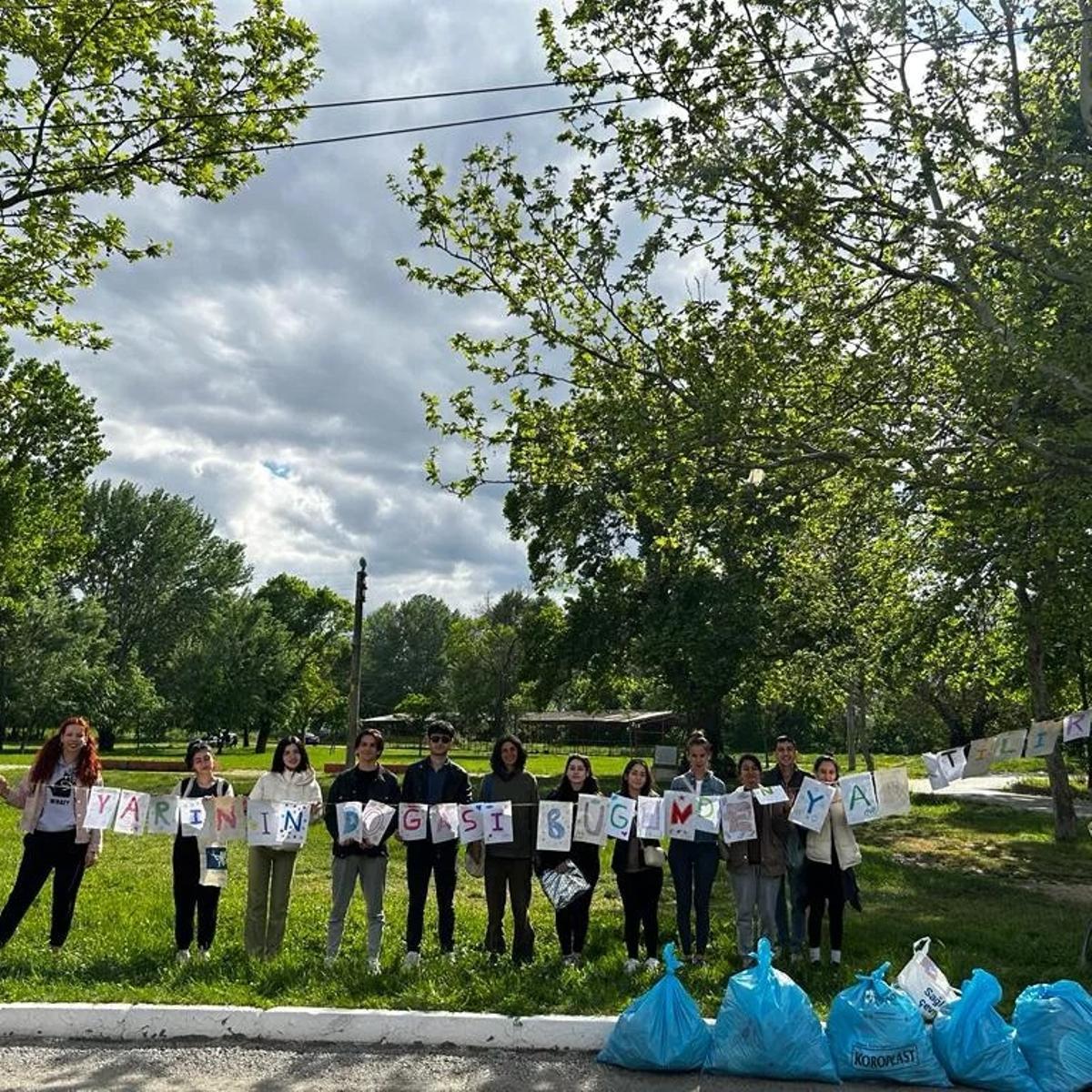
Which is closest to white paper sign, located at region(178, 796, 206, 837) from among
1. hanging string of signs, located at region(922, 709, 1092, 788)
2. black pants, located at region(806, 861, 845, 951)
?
black pants, located at region(806, 861, 845, 951)

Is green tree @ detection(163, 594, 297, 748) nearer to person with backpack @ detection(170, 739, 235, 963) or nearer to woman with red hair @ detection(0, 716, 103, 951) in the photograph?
woman with red hair @ detection(0, 716, 103, 951)

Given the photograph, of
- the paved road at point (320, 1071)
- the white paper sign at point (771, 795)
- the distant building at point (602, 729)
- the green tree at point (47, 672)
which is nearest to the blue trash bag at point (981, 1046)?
the paved road at point (320, 1071)

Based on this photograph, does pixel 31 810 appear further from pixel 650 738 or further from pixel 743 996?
pixel 650 738

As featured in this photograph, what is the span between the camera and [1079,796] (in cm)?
3038

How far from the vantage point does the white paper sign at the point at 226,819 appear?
7570 mm

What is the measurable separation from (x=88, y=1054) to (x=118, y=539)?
219 ft

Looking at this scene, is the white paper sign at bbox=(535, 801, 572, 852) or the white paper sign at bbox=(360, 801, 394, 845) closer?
the white paper sign at bbox=(360, 801, 394, 845)

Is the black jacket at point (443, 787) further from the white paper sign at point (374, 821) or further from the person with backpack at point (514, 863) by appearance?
the white paper sign at point (374, 821)

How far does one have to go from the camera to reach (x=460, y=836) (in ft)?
25.1

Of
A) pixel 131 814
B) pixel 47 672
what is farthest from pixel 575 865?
pixel 47 672

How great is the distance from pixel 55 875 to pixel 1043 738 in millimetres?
8736

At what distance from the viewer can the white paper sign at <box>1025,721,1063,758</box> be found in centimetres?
864

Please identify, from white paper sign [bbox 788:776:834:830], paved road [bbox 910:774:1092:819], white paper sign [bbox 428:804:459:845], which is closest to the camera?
white paper sign [bbox 428:804:459:845]

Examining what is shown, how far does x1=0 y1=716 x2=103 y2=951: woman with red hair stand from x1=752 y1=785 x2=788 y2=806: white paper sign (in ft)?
17.7
